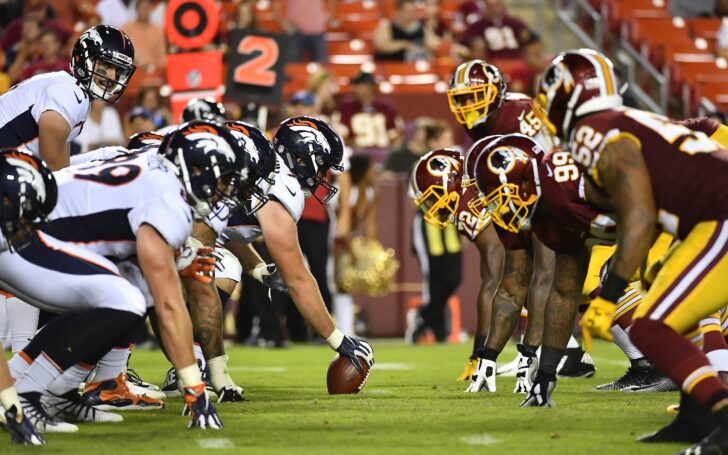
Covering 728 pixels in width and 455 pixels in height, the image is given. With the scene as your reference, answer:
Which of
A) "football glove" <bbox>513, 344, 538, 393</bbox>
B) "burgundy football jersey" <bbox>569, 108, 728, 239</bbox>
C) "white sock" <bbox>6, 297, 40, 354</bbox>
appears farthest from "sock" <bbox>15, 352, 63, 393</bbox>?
"football glove" <bbox>513, 344, 538, 393</bbox>

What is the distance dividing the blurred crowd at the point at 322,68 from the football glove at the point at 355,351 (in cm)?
467

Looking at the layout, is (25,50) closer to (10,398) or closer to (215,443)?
(10,398)

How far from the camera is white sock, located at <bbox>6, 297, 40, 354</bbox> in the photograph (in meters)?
7.11

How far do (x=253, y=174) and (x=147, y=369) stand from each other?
3459 mm

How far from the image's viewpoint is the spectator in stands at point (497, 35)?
14.9 m

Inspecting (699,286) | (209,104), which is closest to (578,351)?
(209,104)

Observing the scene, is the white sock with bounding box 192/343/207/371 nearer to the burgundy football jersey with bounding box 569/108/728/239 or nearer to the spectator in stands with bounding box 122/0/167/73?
the burgundy football jersey with bounding box 569/108/728/239

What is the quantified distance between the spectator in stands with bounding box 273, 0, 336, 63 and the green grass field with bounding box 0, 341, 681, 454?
292 inches

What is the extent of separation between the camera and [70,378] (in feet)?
18.4

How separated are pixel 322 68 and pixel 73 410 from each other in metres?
8.95

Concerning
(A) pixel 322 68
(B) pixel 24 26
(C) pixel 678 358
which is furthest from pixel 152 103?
(C) pixel 678 358

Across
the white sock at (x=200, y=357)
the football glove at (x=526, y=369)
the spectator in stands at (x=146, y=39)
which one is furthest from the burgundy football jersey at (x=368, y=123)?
the football glove at (x=526, y=369)

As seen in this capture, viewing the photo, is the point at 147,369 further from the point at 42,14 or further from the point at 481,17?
the point at 481,17

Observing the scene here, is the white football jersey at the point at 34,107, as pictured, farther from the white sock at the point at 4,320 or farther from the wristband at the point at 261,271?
the wristband at the point at 261,271
